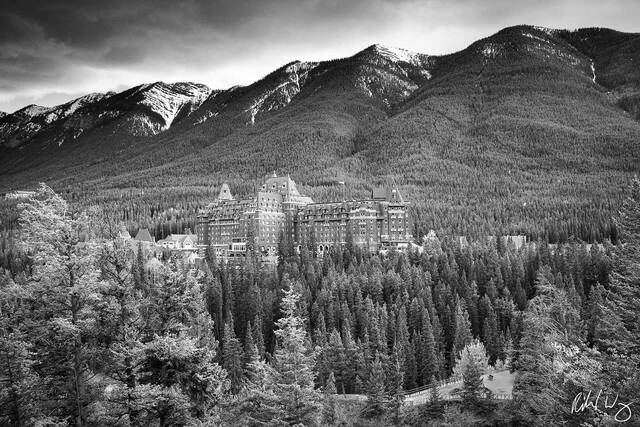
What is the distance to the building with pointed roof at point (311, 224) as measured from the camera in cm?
13575

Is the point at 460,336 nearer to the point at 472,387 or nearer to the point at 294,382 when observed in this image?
the point at 472,387

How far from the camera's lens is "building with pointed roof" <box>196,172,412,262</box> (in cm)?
13575

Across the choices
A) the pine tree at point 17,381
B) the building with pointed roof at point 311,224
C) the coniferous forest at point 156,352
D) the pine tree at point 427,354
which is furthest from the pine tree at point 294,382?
the building with pointed roof at point 311,224

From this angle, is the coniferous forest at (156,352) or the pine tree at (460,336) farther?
the pine tree at (460,336)

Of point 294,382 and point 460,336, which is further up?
point 294,382

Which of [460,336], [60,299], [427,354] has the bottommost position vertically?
[427,354]

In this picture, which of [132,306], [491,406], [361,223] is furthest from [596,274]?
[132,306]

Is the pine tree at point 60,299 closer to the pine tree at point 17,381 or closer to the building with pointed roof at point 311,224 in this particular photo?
the pine tree at point 17,381

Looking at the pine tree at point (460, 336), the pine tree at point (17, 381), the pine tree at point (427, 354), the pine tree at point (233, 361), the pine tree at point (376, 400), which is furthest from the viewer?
the pine tree at point (460, 336)

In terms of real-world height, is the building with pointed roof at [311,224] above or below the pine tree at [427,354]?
above

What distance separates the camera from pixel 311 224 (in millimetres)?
142375
